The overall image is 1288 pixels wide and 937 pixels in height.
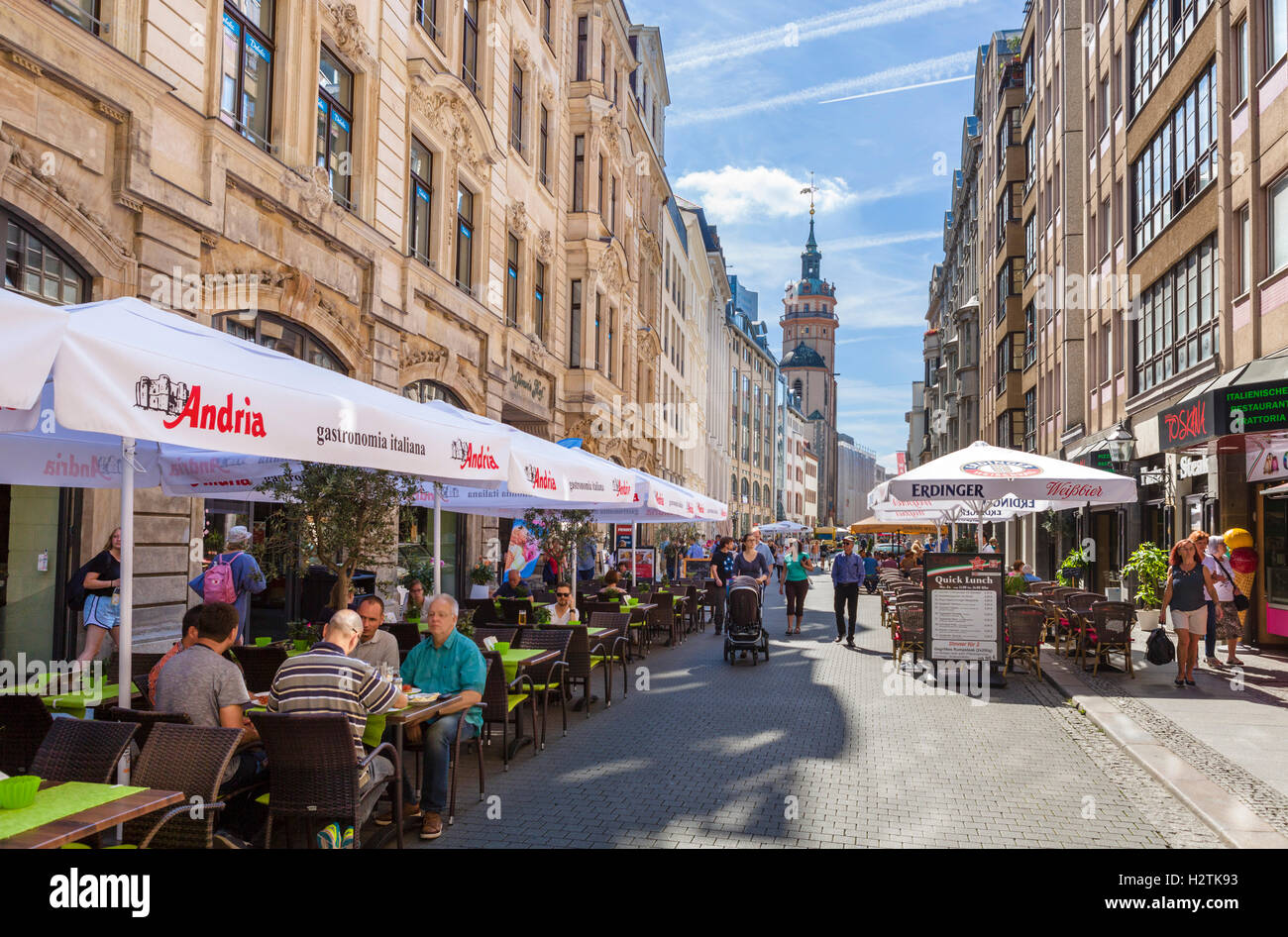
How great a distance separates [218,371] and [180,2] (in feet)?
28.4

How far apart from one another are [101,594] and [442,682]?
14.4 ft

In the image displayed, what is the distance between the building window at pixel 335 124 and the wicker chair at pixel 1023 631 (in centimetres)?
1157

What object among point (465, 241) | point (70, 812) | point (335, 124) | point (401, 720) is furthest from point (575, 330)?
point (70, 812)

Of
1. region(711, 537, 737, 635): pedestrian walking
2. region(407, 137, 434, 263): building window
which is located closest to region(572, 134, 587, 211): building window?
region(407, 137, 434, 263): building window

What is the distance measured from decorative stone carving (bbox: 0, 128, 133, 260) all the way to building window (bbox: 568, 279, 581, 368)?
19.2m

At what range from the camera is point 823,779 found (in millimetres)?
7473

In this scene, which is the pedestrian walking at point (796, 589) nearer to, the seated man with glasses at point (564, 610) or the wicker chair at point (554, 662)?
the seated man with glasses at point (564, 610)

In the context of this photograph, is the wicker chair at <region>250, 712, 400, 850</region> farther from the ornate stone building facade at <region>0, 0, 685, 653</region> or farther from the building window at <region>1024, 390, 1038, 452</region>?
the building window at <region>1024, 390, 1038, 452</region>

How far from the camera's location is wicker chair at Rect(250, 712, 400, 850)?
512cm

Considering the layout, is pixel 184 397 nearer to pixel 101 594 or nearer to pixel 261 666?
pixel 261 666

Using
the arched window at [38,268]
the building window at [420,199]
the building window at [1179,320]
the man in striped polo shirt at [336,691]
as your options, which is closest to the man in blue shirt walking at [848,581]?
the building window at [1179,320]

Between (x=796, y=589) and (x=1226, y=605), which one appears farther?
(x=796, y=589)

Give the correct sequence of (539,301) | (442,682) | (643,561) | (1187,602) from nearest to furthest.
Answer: (442,682) < (1187,602) < (539,301) < (643,561)

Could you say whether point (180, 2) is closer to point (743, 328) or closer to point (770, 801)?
point (770, 801)
